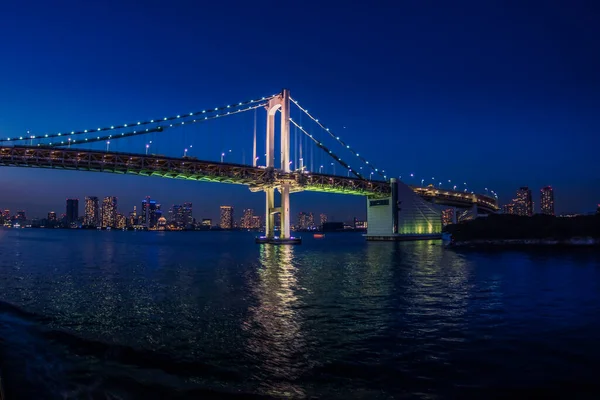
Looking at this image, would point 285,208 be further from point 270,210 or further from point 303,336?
point 303,336

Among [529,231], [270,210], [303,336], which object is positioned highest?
[270,210]

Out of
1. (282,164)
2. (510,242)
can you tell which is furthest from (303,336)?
(510,242)

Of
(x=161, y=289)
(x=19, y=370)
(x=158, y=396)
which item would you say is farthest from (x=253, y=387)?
(x=161, y=289)

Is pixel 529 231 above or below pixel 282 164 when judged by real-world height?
below

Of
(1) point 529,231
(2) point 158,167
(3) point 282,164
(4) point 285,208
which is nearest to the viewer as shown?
(2) point 158,167

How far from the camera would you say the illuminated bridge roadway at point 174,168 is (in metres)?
48.9

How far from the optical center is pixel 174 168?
55.9 metres

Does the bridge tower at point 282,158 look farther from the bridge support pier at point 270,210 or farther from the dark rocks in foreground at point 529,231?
the dark rocks in foreground at point 529,231

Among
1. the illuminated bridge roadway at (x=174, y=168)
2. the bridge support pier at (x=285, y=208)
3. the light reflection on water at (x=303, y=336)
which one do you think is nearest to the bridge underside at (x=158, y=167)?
the illuminated bridge roadway at (x=174, y=168)

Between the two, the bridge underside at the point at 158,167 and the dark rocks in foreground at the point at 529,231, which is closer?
the bridge underside at the point at 158,167

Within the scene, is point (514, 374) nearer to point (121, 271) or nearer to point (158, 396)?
point (158, 396)

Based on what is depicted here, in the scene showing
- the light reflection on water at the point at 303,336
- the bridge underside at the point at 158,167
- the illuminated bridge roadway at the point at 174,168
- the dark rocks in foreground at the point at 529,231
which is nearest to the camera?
the light reflection on water at the point at 303,336

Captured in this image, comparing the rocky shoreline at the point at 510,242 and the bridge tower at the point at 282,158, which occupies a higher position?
the bridge tower at the point at 282,158

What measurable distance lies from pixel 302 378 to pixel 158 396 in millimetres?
2336
